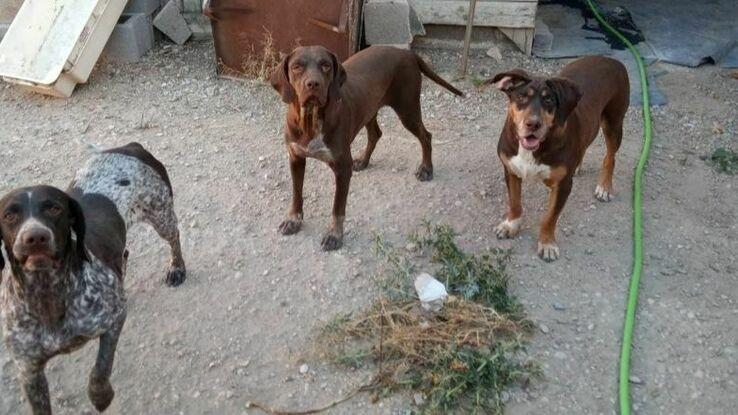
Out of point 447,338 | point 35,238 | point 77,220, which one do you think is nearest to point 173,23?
point 77,220

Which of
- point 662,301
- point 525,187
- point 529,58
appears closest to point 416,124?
point 525,187

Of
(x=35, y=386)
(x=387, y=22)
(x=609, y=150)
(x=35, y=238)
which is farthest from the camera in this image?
(x=387, y=22)

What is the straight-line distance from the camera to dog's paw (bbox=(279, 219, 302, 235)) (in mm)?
4738

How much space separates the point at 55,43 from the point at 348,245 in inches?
144

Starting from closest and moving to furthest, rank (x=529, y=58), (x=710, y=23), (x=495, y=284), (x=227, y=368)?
1. (x=227, y=368)
2. (x=495, y=284)
3. (x=529, y=58)
4. (x=710, y=23)

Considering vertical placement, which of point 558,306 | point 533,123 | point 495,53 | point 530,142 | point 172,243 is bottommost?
point 495,53

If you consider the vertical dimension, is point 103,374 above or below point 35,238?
below

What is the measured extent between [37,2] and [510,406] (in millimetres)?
5783

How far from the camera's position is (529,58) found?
24.0ft

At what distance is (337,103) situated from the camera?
421 centimetres

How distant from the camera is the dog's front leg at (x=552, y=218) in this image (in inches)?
170

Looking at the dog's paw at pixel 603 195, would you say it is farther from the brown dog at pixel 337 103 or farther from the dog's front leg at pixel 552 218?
the brown dog at pixel 337 103

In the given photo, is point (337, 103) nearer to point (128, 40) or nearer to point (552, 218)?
point (552, 218)

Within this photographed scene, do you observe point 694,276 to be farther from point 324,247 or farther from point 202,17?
point 202,17
